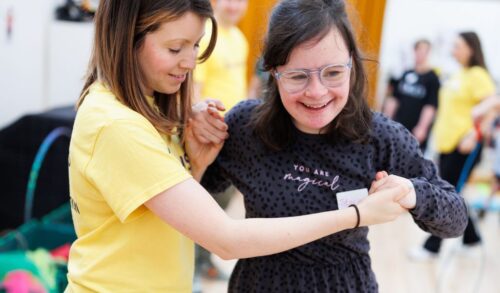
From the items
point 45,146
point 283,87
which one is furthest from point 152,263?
point 45,146

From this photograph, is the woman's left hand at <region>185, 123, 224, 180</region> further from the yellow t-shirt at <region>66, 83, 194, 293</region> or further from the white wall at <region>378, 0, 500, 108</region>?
the white wall at <region>378, 0, 500, 108</region>

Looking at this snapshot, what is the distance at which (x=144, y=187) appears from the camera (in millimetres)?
1021

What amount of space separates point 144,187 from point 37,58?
10.7 feet

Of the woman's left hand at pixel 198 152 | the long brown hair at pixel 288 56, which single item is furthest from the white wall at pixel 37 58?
the long brown hair at pixel 288 56

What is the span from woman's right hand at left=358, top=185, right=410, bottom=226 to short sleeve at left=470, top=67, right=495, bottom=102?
10.1 ft

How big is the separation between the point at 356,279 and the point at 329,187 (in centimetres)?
24

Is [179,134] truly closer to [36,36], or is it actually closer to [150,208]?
[150,208]

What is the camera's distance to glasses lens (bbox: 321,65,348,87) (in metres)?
1.15

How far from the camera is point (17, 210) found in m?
3.27

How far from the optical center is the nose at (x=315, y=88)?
1.14m

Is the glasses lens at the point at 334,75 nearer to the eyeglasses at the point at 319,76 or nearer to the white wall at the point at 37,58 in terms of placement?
the eyeglasses at the point at 319,76

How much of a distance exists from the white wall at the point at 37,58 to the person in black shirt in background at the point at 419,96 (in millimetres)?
2831

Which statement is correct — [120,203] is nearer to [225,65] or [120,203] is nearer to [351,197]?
[351,197]

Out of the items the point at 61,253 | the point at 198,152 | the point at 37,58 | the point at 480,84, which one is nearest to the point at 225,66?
the point at 61,253
